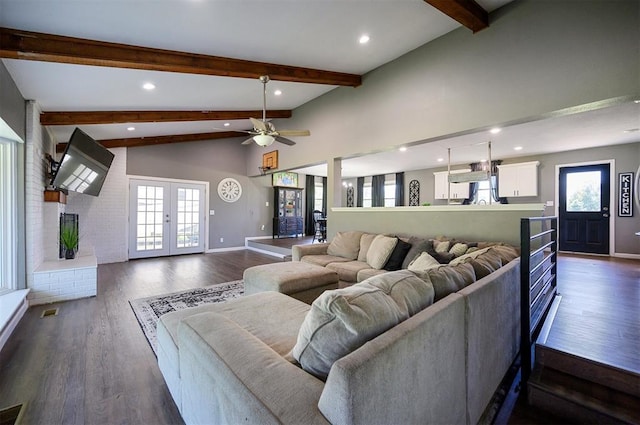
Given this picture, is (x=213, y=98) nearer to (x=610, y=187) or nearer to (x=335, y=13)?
(x=335, y=13)

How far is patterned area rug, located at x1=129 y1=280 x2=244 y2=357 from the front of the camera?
2996mm

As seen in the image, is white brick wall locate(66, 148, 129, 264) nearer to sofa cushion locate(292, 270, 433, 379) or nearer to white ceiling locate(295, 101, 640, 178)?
white ceiling locate(295, 101, 640, 178)

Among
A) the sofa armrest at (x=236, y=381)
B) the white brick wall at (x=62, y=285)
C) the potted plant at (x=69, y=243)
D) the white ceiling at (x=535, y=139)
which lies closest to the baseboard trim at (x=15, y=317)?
the white brick wall at (x=62, y=285)

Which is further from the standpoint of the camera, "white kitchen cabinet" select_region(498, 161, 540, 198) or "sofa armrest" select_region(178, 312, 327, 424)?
"white kitchen cabinet" select_region(498, 161, 540, 198)

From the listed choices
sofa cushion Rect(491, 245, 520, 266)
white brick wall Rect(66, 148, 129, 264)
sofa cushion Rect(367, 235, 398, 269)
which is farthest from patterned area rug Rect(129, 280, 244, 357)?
white brick wall Rect(66, 148, 129, 264)

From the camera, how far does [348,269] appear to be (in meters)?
3.56

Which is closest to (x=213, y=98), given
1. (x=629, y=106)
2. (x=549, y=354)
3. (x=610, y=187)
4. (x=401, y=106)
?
(x=401, y=106)

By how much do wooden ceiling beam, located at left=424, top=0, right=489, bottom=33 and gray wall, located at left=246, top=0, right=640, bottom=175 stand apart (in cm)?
12

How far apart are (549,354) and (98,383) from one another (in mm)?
3204

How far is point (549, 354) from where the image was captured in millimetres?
1942

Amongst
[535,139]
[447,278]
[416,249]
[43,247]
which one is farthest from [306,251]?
[535,139]

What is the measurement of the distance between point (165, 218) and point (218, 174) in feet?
5.97

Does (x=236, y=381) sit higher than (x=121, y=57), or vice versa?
(x=121, y=57)

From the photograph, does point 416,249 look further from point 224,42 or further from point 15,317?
point 15,317
